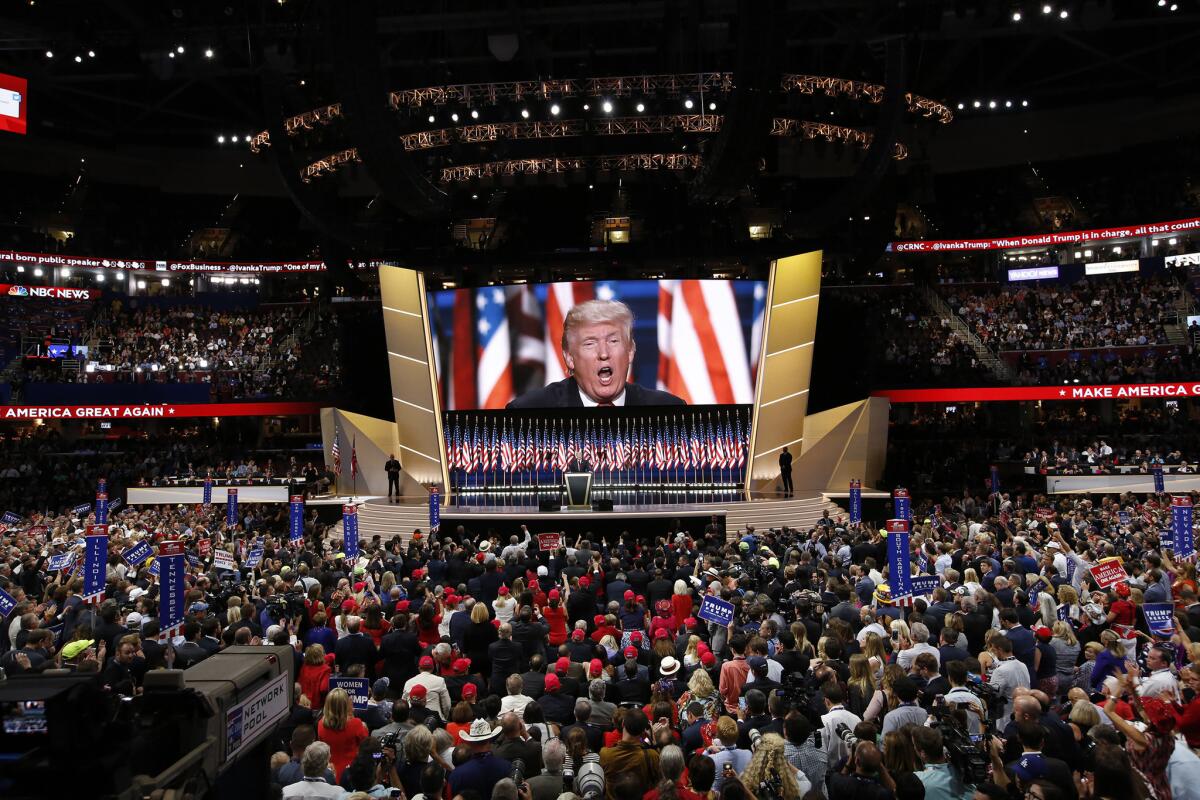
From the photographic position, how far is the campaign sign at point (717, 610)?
941cm

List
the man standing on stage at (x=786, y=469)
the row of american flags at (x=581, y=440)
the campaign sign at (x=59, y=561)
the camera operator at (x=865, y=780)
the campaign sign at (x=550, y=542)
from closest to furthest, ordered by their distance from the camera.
A: the camera operator at (x=865, y=780) → the campaign sign at (x=59, y=561) → the campaign sign at (x=550, y=542) → the man standing on stage at (x=786, y=469) → the row of american flags at (x=581, y=440)

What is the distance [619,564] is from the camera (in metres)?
13.7

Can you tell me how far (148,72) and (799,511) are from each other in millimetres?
23414

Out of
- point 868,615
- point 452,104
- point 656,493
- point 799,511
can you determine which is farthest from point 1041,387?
point 868,615

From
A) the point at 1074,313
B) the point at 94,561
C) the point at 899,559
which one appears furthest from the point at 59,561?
the point at 1074,313

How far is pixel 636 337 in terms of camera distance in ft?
107

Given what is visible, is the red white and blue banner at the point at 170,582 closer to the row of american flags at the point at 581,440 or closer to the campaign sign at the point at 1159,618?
the campaign sign at the point at 1159,618

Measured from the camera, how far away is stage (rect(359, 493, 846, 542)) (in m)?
23.5

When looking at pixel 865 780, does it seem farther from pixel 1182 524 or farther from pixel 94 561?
pixel 1182 524

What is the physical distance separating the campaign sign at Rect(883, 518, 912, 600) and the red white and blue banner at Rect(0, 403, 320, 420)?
29080mm

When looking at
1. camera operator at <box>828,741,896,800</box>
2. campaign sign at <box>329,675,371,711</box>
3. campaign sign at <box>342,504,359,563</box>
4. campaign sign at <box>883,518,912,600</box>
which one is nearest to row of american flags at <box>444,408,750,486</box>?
campaign sign at <box>342,504,359,563</box>

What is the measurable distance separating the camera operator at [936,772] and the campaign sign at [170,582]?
7.84m

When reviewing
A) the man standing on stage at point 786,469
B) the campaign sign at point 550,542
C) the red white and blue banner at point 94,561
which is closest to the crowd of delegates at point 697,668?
the red white and blue banner at point 94,561

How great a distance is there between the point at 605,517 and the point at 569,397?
909 centimetres
